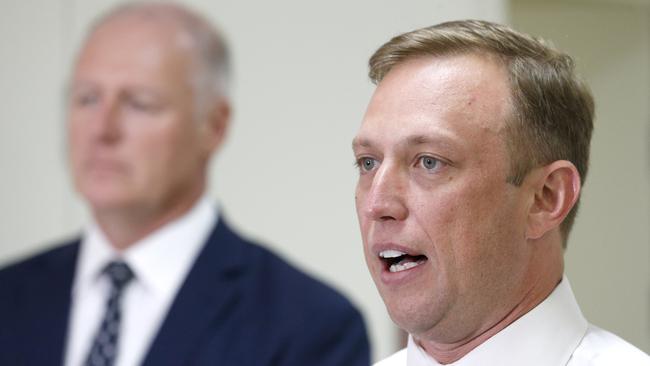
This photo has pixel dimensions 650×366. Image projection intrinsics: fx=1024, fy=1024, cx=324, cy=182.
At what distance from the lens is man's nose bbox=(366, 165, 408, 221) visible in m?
0.78

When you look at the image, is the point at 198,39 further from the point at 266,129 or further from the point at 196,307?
the point at 196,307

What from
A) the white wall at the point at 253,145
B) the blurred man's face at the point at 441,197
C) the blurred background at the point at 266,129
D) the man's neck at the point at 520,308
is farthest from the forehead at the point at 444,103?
the white wall at the point at 253,145

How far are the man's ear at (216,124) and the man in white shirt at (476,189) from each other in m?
0.80

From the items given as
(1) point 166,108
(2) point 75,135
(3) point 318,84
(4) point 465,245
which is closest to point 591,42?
(4) point 465,245

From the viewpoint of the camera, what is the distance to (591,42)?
101 centimetres

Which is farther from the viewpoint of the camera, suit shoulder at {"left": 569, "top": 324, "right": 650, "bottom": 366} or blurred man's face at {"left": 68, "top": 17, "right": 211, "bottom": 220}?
blurred man's face at {"left": 68, "top": 17, "right": 211, "bottom": 220}

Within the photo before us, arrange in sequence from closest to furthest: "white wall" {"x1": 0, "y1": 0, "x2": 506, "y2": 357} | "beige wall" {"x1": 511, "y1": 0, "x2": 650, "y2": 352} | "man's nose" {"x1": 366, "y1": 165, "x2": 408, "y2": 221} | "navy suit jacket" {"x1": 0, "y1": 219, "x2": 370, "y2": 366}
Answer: "man's nose" {"x1": 366, "y1": 165, "x2": 408, "y2": 221} → "beige wall" {"x1": 511, "y1": 0, "x2": 650, "y2": 352} → "navy suit jacket" {"x1": 0, "y1": 219, "x2": 370, "y2": 366} → "white wall" {"x1": 0, "y1": 0, "x2": 506, "y2": 357}

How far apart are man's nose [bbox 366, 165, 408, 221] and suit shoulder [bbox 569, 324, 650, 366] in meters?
0.19

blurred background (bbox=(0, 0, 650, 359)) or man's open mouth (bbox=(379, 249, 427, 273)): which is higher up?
man's open mouth (bbox=(379, 249, 427, 273))

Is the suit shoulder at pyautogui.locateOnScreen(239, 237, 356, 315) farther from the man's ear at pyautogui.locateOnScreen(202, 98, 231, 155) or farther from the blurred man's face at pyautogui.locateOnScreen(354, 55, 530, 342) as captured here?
the blurred man's face at pyautogui.locateOnScreen(354, 55, 530, 342)

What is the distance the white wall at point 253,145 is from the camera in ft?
5.10

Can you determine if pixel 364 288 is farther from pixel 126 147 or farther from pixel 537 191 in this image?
pixel 537 191

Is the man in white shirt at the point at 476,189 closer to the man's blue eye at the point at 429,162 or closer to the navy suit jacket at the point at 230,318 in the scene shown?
the man's blue eye at the point at 429,162

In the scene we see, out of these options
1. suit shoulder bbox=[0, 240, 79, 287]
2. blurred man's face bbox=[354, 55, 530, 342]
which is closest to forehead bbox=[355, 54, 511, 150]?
blurred man's face bbox=[354, 55, 530, 342]
